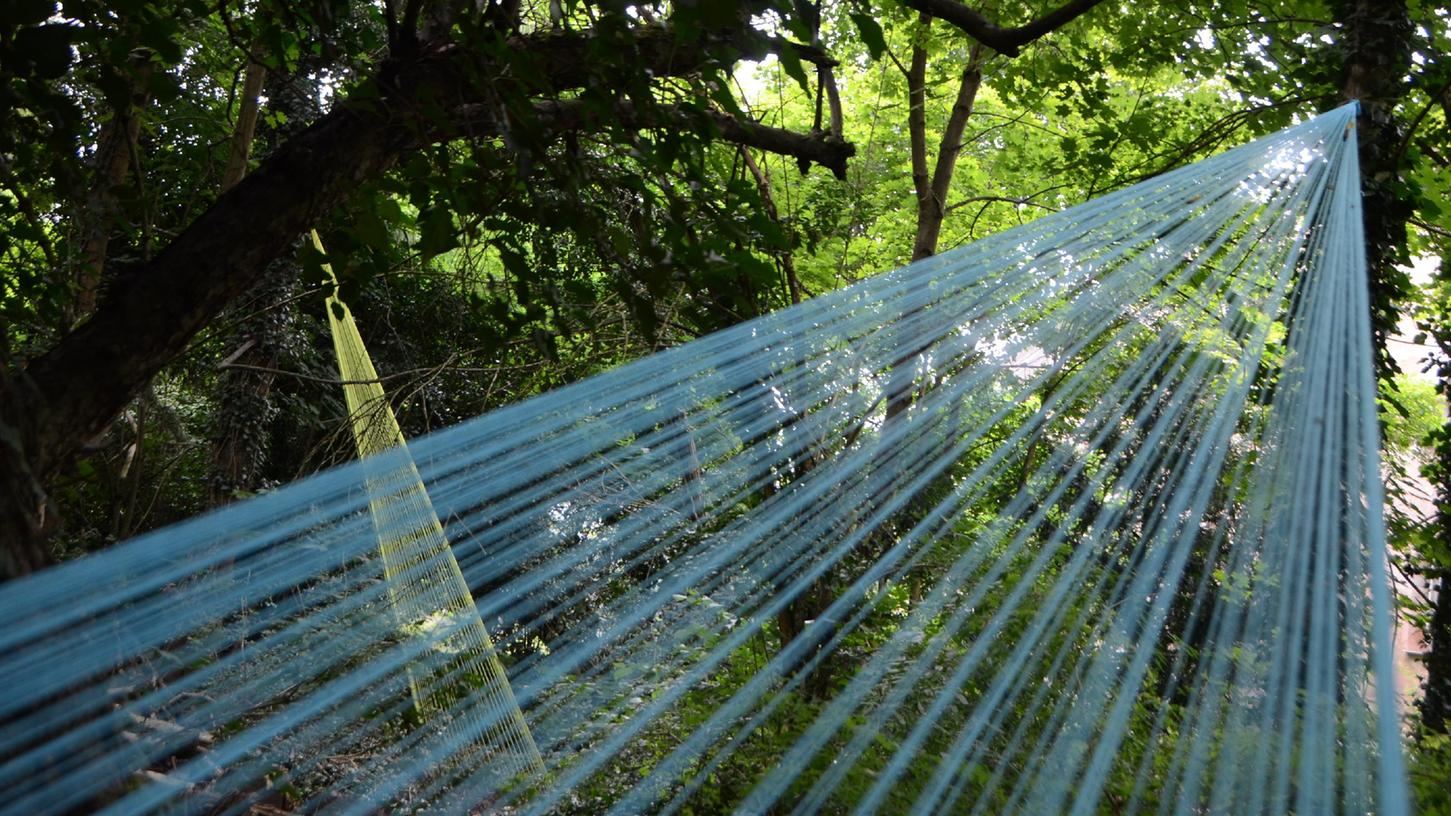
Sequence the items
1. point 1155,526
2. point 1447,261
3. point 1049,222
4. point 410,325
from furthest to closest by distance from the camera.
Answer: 1. point 410,325
2. point 1447,261
3. point 1155,526
4. point 1049,222

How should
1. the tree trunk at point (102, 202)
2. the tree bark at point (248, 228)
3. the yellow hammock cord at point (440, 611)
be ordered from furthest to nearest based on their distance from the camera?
the yellow hammock cord at point (440, 611) → the tree trunk at point (102, 202) → the tree bark at point (248, 228)

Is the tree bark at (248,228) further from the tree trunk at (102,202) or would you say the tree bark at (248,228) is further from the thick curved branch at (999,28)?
the thick curved branch at (999,28)

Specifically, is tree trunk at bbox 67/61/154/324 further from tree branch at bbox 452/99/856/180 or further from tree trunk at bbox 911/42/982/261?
tree trunk at bbox 911/42/982/261

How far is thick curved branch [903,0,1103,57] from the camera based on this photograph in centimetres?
171

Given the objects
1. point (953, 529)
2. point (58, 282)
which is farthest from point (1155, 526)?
point (58, 282)

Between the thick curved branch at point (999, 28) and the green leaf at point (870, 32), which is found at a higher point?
the thick curved branch at point (999, 28)

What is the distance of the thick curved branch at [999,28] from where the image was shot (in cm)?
171

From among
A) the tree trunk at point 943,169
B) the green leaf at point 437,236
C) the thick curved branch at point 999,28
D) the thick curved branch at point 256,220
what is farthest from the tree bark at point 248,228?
the tree trunk at point 943,169

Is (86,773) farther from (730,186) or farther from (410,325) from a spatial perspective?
(410,325)

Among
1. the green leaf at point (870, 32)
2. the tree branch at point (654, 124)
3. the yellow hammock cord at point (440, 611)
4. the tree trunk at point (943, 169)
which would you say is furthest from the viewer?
the tree trunk at point (943, 169)

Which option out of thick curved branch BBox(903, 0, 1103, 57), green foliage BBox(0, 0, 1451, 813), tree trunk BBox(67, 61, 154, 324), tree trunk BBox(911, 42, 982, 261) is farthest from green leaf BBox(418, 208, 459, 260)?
tree trunk BBox(911, 42, 982, 261)

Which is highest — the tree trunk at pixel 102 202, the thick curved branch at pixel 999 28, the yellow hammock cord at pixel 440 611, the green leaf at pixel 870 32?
Result: the tree trunk at pixel 102 202

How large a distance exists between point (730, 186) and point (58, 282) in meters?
1.54

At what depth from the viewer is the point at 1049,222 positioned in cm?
256
